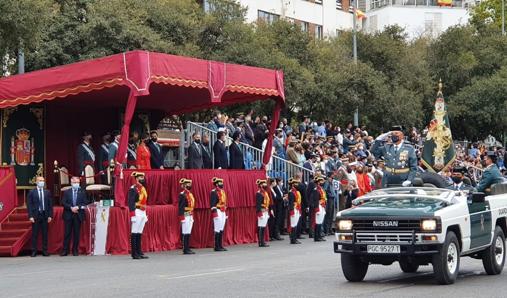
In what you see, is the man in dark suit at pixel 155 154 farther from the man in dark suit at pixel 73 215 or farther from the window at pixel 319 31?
the window at pixel 319 31

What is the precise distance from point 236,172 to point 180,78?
3.85 m

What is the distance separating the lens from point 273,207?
88.3 ft

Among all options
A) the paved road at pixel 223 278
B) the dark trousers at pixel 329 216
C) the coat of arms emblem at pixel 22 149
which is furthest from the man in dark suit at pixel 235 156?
the coat of arms emblem at pixel 22 149

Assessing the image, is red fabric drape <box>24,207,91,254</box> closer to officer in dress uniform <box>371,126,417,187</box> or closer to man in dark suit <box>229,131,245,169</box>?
man in dark suit <box>229,131,245,169</box>

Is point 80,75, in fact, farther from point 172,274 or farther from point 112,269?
point 172,274

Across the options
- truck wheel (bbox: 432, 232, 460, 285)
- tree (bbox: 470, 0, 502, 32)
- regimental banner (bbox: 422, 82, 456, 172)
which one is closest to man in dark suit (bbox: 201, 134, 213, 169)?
regimental banner (bbox: 422, 82, 456, 172)

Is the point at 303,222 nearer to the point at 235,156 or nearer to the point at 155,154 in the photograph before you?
the point at 235,156

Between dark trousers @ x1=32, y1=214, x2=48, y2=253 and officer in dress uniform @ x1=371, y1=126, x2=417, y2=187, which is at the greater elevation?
officer in dress uniform @ x1=371, y1=126, x2=417, y2=187

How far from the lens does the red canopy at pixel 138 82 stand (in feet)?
73.3

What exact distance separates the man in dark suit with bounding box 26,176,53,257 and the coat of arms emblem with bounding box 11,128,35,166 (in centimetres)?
290

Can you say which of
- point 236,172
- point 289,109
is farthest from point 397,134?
point 289,109

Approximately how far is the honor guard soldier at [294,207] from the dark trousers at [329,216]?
1.84 m

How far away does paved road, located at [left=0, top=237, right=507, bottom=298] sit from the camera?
46.7ft

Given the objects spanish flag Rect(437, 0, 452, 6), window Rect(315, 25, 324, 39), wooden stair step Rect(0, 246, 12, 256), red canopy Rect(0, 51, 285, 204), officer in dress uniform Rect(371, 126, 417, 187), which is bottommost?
wooden stair step Rect(0, 246, 12, 256)
